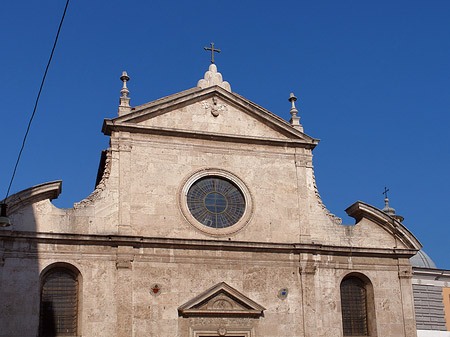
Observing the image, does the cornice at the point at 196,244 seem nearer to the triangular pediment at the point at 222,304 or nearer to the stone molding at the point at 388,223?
the stone molding at the point at 388,223

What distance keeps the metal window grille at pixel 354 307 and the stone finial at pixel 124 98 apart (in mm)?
8562

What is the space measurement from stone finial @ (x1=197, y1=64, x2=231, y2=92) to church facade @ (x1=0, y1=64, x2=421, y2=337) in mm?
38

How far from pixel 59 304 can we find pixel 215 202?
5486 mm

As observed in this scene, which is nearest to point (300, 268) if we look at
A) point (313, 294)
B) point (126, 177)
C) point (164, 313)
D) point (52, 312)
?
point (313, 294)

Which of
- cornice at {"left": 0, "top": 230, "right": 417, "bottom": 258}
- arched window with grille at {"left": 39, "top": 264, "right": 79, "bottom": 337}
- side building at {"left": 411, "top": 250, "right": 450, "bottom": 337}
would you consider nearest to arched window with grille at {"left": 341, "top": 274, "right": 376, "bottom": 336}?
cornice at {"left": 0, "top": 230, "right": 417, "bottom": 258}

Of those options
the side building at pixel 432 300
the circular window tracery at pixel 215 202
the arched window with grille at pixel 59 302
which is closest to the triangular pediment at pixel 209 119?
the circular window tracery at pixel 215 202

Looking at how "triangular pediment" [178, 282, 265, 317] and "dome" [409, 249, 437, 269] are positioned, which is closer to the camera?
"triangular pediment" [178, 282, 265, 317]

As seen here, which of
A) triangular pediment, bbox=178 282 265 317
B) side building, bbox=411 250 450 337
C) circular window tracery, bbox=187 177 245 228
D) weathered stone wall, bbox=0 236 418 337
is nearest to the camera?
weathered stone wall, bbox=0 236 418 337

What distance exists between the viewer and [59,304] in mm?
19391

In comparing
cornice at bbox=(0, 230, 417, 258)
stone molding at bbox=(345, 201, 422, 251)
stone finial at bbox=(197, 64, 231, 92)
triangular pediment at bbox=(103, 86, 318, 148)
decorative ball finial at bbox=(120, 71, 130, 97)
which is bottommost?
cornice at bbox=(0, 230, 417, 258)

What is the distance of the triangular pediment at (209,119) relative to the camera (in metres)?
21.4

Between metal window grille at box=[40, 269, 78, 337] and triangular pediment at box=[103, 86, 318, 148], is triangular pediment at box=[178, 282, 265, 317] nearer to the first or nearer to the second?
metal window grille at box=[40, 269, 78, 337]

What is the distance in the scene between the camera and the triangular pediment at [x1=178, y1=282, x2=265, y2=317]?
19781 mm

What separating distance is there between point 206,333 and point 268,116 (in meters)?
7.18
